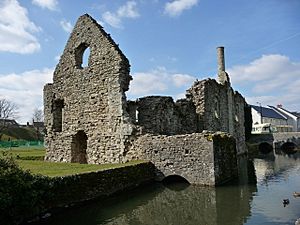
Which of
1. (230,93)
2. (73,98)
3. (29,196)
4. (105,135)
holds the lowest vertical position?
(29,196)

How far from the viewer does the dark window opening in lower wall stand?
700 inches

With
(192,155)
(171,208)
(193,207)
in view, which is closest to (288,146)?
(192,155)

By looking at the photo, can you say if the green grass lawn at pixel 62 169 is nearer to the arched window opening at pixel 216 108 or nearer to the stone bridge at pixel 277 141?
the arched window opening at pixel 216 108

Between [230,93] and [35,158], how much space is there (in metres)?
22.1

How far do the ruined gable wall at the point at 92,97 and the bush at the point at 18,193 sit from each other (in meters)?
7.50

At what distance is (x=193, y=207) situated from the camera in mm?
9883

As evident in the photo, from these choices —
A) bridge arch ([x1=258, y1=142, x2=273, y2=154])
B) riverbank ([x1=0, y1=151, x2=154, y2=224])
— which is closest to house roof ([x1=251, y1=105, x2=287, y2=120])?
bridge arch ([x1=258, y1=142, x2=273, y2=154])

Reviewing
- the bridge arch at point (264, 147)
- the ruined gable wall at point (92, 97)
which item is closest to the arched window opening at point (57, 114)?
the ruined gable wall at point (92, 97)

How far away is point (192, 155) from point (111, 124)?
4821 mm

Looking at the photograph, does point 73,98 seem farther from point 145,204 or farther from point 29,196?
point 29,196

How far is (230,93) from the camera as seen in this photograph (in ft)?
114

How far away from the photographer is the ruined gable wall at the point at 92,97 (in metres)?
16.1

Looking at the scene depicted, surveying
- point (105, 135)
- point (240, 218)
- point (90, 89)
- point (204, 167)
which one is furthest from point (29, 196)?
point (90, 89)

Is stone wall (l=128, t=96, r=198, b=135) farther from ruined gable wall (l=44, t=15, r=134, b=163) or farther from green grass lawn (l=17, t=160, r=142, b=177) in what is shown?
green grass lawn (l=17, t=160, r=142, b=177)
